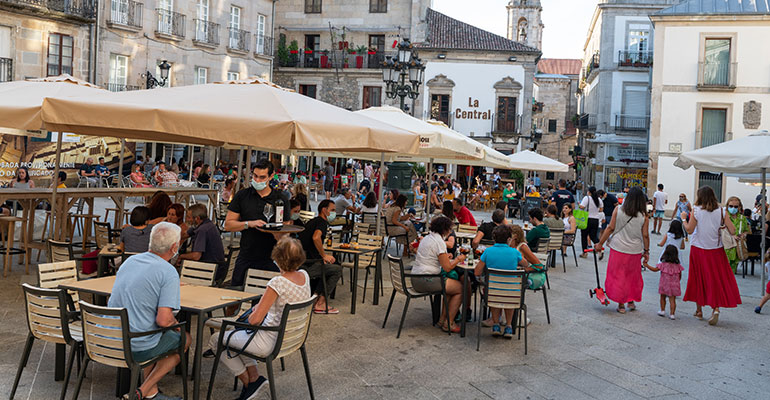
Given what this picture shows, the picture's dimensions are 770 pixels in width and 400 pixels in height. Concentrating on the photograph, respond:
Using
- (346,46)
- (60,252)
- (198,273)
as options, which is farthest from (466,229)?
(346,46)

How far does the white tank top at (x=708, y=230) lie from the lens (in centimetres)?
845

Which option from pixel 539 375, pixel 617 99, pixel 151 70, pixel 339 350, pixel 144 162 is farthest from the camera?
pixel 617 99

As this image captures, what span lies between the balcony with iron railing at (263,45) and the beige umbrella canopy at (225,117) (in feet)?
90.4

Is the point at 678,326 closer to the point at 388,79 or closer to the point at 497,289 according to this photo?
the point at 497,289

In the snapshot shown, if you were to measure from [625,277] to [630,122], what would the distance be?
1170 inches

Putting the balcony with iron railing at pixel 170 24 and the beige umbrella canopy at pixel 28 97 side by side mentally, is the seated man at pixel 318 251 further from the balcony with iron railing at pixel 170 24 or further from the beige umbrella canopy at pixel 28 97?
the balcony with iron railing at pixel 170 24

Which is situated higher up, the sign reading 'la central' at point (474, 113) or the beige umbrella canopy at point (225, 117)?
the sign reading 'la central' at point (474, 113)

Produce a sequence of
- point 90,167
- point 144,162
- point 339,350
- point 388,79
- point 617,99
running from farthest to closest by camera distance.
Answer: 1. point 617,99
2. point 144,162
3. point 90,167
4. point 388,79
5. point 339,350

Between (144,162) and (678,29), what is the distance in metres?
23.1

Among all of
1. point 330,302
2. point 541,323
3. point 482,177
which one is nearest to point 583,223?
point 541,323

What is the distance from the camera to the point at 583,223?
1402 cm

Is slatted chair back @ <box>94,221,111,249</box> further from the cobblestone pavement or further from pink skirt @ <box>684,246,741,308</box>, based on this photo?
pink skirt @ <box>684,246,741,308</box>

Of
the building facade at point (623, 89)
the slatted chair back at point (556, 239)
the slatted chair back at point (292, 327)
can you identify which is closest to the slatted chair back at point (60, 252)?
the slatted chair back at point (292, 327)

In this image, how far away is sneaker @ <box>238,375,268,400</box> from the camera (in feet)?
15.6
